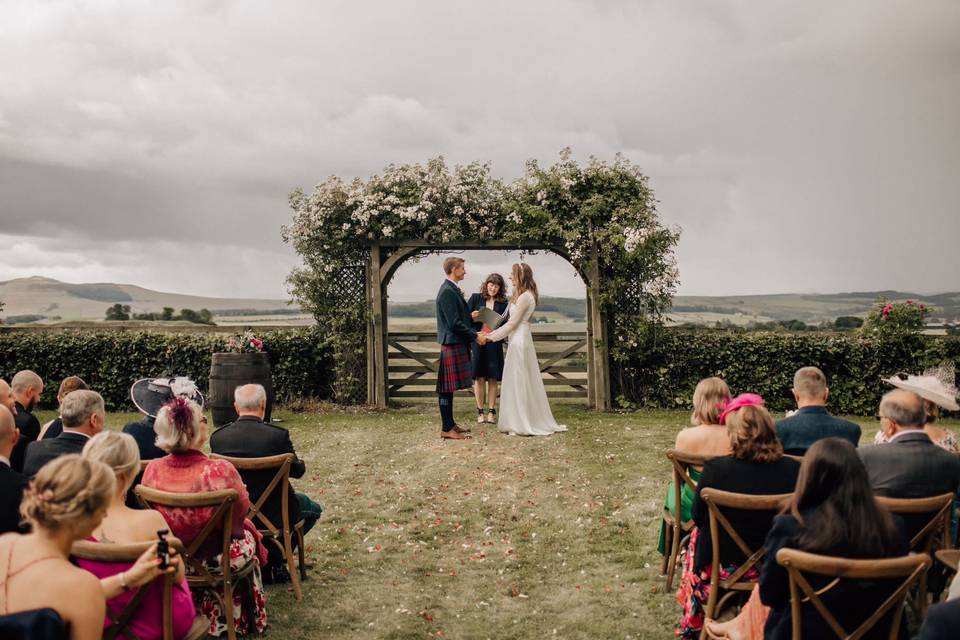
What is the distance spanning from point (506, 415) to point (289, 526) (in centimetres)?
551

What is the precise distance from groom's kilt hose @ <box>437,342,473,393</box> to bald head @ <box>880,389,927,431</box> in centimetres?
651

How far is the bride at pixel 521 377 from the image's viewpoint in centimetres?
1023

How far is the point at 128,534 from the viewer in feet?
10.6

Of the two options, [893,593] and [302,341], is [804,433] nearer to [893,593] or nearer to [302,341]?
[893,593]

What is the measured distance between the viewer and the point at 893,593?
2879mm

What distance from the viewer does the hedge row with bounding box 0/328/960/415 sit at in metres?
12.3

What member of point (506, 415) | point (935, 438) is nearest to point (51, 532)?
point (935, 438)

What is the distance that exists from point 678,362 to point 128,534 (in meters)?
10.5

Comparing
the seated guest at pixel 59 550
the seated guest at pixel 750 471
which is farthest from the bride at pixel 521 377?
the seated guest at pixel 59 550

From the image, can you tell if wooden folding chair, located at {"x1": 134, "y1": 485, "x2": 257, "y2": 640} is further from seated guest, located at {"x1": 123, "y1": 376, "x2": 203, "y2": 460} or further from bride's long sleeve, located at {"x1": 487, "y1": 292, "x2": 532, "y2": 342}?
bride's long sleeve, located at {"x1": 487, "y1": 292, "x2": 532, "y2": 342}

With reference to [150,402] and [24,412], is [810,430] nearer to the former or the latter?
[150,402]

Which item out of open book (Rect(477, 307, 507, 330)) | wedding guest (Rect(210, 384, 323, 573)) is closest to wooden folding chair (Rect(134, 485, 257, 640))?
wedding guest (Rect(210, 384, 323, 573))

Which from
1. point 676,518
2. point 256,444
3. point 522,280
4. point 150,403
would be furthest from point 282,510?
point 522,280

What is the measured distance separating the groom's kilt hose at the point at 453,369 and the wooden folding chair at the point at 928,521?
6.61 meters
